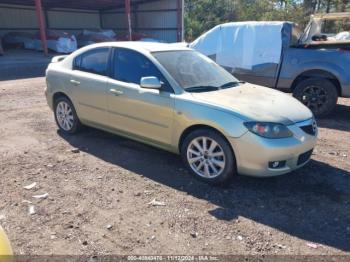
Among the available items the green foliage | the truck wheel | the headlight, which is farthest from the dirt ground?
the green foliage

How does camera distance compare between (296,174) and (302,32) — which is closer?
(296,174)

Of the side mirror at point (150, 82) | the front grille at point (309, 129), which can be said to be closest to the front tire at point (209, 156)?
the side mirror at point (150, 82)

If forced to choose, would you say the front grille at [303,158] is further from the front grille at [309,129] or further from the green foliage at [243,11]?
the green foliage at [243,11]

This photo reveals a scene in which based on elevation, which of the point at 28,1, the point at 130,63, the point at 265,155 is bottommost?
the point at 265,155

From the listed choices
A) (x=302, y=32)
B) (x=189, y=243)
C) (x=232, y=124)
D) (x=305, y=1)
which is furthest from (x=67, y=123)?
(x=305, y=1)

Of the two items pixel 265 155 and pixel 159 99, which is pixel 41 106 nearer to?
pixel 159 99

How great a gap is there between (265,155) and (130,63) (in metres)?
2.29

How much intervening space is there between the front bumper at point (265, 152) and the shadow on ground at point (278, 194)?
1.02ft

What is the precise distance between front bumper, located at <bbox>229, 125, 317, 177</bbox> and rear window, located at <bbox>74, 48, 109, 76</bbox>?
2.39 metres

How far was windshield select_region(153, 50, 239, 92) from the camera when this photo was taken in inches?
177

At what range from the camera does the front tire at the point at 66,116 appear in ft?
18.9

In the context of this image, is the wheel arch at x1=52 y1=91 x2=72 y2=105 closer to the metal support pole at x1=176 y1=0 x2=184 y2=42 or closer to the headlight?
the headlight

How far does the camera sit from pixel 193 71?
476 cm

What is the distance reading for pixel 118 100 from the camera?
4.86 metres
